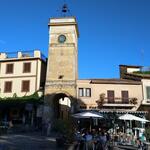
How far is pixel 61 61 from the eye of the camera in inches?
1500

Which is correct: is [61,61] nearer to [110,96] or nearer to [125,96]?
[110,96]

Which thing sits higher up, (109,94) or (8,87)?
(8,87)

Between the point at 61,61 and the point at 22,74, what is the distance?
17.8 feet

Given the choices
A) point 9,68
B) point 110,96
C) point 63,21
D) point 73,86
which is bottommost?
point 110,96

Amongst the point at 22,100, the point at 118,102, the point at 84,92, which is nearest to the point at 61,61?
the point at 84,92

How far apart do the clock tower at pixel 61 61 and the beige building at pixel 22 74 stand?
1522 mm

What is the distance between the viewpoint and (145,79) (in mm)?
38562

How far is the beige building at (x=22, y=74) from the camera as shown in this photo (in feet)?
124

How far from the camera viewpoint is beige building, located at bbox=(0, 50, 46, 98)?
1489 inches

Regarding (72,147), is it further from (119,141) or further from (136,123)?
(136,123)

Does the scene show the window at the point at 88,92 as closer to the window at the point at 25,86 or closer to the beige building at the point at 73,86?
the beige building at the point at 73,86

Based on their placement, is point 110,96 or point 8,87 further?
point 8,87

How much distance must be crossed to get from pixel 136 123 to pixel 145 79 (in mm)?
6868

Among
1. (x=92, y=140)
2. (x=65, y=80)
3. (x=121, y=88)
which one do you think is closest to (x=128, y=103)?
(x=121, y=88)
